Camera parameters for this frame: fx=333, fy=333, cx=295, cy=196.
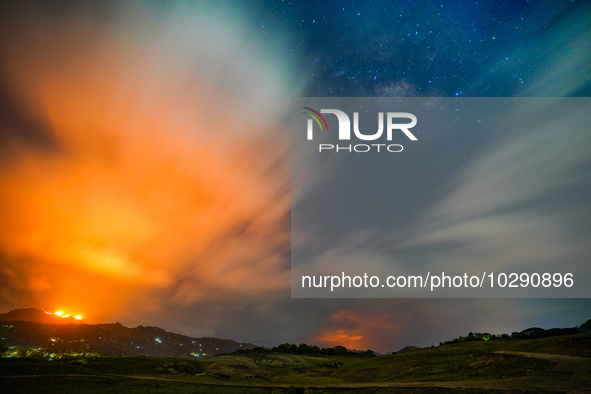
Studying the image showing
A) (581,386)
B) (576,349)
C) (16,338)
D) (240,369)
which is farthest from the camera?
(16,338)

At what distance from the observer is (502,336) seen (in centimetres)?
5834

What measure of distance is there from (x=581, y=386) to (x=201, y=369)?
3718 centimetres

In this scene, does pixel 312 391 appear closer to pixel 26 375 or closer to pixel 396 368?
pixel 396 368

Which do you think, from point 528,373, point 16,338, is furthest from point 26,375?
point 16,338

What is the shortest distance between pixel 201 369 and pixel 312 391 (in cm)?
2051

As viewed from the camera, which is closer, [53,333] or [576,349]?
[576,349]

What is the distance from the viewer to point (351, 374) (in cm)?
3725

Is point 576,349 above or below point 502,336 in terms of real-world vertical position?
above

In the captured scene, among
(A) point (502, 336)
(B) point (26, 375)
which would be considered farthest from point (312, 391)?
(A) point (502, 336)

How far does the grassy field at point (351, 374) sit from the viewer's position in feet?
65.8

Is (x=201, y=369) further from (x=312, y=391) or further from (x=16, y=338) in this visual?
(x=16, y=338)

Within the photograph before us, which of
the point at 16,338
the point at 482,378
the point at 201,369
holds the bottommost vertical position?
the point at 16,338

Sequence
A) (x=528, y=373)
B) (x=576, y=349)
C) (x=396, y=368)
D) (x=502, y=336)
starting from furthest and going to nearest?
(x=502, y=336) → (x=396, y=368) → (x=576, y=349) → (x=528, y=373)

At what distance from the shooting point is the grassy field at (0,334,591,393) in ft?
65.8
